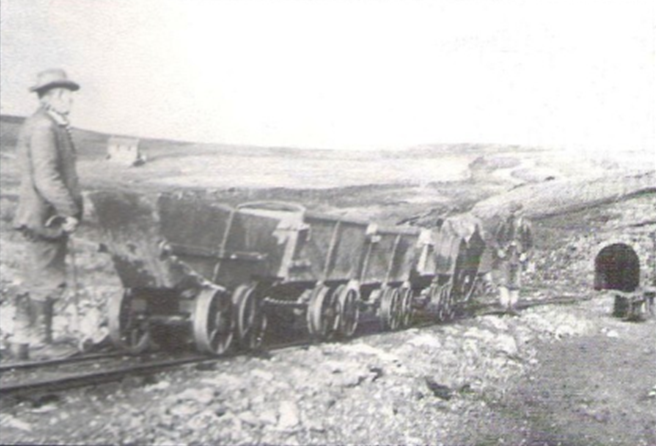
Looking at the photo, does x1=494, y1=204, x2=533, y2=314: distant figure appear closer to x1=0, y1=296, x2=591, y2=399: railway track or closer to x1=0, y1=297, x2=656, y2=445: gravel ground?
x1=0, y1=297, x2=656, y2=445: gravel ground

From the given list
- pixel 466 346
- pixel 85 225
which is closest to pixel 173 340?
pixel 85 225

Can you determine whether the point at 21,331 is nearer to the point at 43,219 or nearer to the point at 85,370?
the point at 85,370

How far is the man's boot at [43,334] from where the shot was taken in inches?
152

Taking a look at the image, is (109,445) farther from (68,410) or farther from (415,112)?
(415,112)

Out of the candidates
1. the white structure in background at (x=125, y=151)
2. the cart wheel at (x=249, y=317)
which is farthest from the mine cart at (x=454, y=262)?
the white structure in background at (x=125, y=151)

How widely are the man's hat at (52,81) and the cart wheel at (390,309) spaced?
2.59 metres

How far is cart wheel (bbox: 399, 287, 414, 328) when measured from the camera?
566 centimetres

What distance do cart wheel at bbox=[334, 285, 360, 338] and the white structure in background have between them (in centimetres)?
159

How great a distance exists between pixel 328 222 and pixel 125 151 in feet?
4.45

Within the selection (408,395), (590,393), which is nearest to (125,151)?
(408,395)

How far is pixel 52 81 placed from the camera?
158 inches

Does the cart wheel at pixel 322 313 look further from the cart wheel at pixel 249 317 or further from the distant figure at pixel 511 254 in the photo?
the distant figure at pixel 511 254

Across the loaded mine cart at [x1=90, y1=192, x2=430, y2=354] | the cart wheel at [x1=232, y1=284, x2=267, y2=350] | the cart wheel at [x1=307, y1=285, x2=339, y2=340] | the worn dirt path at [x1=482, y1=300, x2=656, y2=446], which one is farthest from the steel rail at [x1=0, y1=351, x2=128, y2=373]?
the worn dirt path at [x1=482, y1=300, x2=656, y2=446]

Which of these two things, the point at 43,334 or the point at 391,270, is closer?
the point at 43,334
